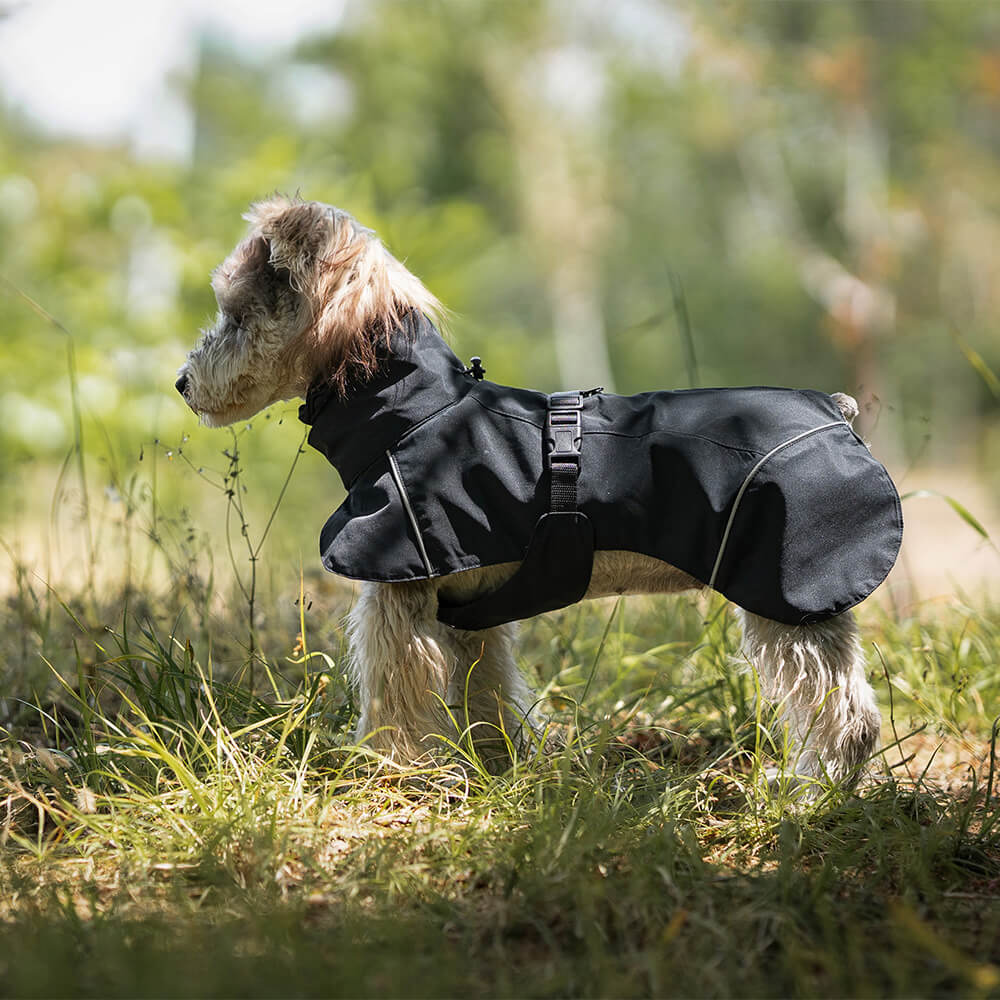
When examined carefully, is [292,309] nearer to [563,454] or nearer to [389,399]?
[389,399]

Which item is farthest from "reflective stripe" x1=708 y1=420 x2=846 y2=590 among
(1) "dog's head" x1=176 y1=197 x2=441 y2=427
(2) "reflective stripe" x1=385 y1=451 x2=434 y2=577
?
(1) "dog's head" x1=176 y1=197 x2=441 y2=427

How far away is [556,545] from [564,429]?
378 mm

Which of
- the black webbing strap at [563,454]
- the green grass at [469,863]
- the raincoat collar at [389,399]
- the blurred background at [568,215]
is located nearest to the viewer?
the green grass at [469,863]

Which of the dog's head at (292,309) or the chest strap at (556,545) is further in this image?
the dog's head at (292,309)

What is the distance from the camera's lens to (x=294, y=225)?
3.42 m

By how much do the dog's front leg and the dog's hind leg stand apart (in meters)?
1.07

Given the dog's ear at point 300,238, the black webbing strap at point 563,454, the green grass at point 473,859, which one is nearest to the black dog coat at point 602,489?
the black webbing strap at point 563,454

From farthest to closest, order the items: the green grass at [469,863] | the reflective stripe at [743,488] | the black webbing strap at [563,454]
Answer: the black webbing strap at [563,454]
the reflective stripe at [743,488]
the green grass at [469,863]

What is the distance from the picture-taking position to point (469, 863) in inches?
112

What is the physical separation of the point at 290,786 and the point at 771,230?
92.6 feet

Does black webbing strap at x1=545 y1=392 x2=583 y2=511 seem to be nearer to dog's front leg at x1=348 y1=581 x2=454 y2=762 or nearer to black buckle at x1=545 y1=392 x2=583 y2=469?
black buckle at x1=545 y1=392 x2=583 y2=469

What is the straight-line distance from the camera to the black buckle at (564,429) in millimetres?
3254

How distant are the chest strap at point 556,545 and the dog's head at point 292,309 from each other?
66 centimetres

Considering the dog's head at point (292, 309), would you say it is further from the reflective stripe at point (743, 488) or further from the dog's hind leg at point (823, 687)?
the dog's hind leg at point (823, 687)
